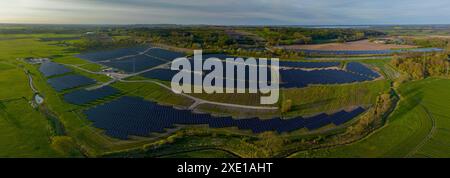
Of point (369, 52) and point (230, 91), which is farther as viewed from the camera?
point (369, 52)

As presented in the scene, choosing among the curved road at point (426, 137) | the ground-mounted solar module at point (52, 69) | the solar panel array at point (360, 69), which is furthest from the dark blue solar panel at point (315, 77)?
the ground-mounted solar module at point (52, 69)

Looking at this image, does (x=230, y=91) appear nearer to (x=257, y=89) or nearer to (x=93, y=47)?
(x=257, y=89)

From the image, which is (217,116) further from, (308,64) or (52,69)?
(52,69)

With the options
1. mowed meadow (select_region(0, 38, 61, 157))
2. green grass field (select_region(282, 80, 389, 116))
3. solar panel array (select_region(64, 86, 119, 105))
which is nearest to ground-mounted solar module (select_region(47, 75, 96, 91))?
mowed meadow (select_region(0, 38, 61, 157))

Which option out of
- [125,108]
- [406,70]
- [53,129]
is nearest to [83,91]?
[125,108]

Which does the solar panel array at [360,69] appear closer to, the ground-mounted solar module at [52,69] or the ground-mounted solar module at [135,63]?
the ground-mounted solar module at [135,63]

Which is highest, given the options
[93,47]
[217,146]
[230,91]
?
[93,47]

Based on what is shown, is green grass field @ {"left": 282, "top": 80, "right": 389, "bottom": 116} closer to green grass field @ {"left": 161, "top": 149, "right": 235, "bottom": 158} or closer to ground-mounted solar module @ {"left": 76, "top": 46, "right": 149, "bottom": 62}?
green grass field @ {"left": 161, "top": 149, "right": 235, "bottom": 158}
